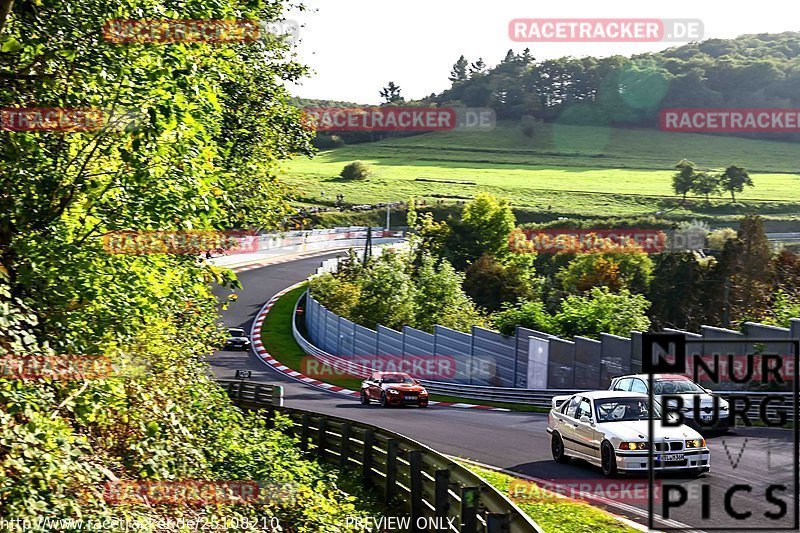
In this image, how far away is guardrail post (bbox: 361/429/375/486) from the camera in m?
18.2

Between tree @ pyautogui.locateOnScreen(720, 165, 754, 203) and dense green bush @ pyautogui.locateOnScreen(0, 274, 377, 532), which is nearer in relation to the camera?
dense green bush @ pyautogui.locateOnScreen(0, 274, 377, 532)

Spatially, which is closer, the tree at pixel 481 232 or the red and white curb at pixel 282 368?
the red and white curb at pixel 282 368

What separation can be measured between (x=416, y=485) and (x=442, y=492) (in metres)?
1.78

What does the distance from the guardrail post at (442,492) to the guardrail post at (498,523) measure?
10.4ft

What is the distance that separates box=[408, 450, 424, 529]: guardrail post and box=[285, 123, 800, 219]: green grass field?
92.8 m

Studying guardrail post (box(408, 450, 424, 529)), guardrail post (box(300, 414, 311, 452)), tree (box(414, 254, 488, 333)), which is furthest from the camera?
tree (box(414, 254, 488, 333))

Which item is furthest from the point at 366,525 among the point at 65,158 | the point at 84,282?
the point at 65,158

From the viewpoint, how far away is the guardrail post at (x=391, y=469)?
653 inches

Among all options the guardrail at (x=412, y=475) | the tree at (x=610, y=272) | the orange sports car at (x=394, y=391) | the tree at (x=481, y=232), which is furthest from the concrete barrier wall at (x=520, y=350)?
the tree at (x=481, y=232)

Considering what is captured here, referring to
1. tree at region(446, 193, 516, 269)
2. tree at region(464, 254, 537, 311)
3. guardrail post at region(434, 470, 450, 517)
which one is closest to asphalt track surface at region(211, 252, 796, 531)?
guardrail post at region(434, 470, 450, 517)

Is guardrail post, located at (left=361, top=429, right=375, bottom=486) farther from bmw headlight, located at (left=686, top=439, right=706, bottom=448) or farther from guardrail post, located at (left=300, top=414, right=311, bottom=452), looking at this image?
bmw headlight, located at (left=686, top=439, right=706, bottom=448)

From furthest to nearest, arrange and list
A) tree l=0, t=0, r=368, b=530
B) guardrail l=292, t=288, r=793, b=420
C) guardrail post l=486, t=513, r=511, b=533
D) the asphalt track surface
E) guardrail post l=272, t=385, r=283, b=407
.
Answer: guardrail post l=272, t=385, r=283, b=407 → guardrail l=292, t=288, r=793, b=420 → the asphalt track surface → tree l=0, t=0, r=368, b=530 → guardrail post l=486, t=513, r=511, b=533

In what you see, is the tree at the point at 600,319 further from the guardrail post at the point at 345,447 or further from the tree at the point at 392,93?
the tree at the point at 392,93

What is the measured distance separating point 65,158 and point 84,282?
5.37ft
